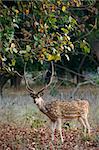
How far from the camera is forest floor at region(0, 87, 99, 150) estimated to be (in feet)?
28.9

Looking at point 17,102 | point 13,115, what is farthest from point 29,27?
point 17,102

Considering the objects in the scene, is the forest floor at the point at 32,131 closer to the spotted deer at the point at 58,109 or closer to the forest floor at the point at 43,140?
the forest floor at the point at 43,140

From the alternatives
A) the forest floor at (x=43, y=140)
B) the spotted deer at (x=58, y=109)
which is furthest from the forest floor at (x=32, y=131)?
the spotted deer at (x=58, y=109)

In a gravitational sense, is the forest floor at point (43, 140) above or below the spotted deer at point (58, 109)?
below

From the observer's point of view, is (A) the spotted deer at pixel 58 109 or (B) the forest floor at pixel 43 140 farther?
(A) the spotted deer at pixel 58 109

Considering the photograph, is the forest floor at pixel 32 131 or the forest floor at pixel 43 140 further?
the forest floor at pixel 32 131

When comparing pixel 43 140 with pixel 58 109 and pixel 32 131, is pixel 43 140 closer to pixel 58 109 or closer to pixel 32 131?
pixel 58 109

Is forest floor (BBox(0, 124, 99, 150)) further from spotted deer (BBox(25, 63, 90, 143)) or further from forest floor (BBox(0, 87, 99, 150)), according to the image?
spotted deer (BBox(25, 63, 90, 143))

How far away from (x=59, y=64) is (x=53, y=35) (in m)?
16.5

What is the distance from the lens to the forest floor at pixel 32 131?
28.9ft

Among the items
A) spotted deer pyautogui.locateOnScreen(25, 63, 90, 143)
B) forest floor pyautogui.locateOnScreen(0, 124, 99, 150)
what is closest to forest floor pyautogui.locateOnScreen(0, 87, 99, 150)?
forest floor pyautogui.locateOnScreen(0, 124, 99, 150)

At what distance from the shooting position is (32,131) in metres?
10.3

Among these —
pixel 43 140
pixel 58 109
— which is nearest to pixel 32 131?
pixel 43 140

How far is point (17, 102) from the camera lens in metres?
13.3
